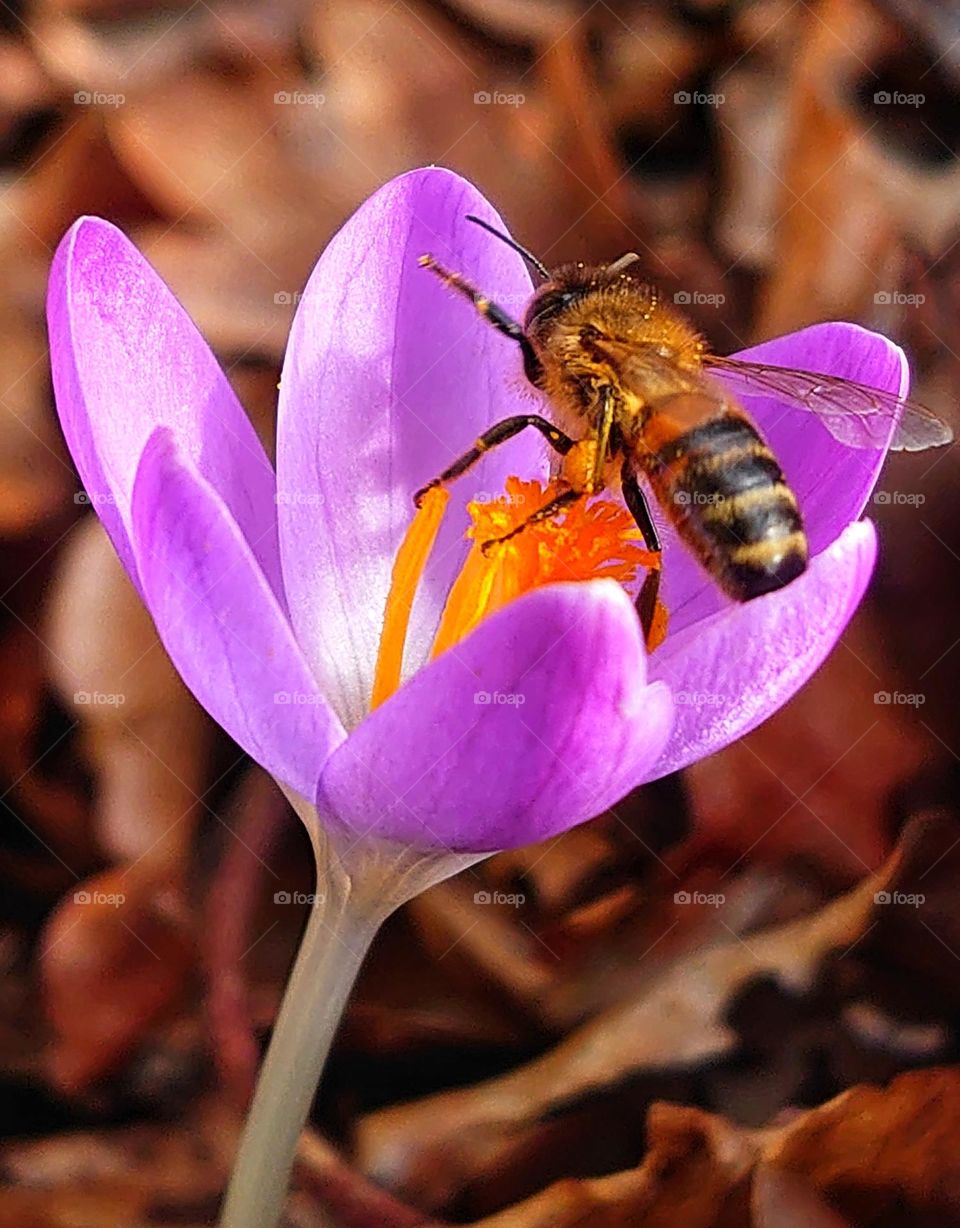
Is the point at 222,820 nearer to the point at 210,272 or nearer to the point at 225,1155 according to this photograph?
the point at 225,1155

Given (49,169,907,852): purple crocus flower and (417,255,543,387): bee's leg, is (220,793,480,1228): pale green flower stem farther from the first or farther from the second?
(417,255,543,387): bee's leg

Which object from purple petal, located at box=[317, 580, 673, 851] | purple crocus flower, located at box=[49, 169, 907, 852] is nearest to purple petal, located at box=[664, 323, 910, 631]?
purple crocus flower, located at box=[49, 169, 907, 852]

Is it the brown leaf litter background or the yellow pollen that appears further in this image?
the brown leaf litter background

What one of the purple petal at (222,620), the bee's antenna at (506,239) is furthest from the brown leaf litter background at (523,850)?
the purple petal at (222,620)

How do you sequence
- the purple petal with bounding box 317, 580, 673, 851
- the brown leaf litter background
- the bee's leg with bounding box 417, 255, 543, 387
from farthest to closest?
the brown leaf litter background
the bee's leg with bounding box 417, 255, 543, 387
the purple petal with bounding box 317, 580, 673, 851

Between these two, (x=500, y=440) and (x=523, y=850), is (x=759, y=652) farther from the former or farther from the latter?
(x=523, y=850)

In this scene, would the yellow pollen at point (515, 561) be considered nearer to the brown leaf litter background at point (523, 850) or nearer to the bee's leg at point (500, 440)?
the bee's leg at point (500, 440)

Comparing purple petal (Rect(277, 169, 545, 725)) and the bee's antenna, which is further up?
the bee's antenna
